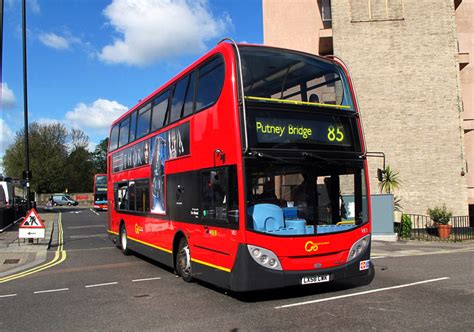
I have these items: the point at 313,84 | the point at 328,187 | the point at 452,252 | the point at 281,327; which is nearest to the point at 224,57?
the point at 313,84

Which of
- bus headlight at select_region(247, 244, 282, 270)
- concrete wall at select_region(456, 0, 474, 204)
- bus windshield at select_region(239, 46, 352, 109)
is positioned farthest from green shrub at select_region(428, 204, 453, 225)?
bus headlight at select_region(247, 244, 282, 270)

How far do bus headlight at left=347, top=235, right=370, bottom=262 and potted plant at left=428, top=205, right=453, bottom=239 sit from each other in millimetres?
13481

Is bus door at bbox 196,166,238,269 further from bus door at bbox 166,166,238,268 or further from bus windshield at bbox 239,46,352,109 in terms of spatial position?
bus windshield at bbox 239,46,352,109

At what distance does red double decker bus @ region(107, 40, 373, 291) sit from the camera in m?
6.48

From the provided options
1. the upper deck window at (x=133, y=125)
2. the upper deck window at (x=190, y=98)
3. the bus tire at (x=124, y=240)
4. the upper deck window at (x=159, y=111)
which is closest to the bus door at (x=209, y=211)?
the upper deck window at (x=190, y=98)

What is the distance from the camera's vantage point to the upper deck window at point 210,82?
721cm

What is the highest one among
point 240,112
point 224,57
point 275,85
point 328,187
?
point 224,57

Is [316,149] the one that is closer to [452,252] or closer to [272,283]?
[272,283]

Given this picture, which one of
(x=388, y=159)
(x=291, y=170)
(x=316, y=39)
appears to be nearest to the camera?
(x=291, y=170)

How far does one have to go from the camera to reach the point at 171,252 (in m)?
9.12

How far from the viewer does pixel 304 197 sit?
7.08 m

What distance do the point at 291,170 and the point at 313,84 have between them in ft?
5.79

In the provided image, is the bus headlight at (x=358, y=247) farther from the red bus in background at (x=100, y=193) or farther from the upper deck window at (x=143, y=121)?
the red bus in background at (x=100, y=193)

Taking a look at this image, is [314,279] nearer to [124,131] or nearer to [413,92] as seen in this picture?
[124,131]
